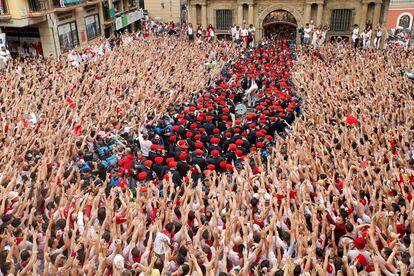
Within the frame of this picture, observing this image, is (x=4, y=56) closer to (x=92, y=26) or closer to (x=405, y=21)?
(x=92, y=26)

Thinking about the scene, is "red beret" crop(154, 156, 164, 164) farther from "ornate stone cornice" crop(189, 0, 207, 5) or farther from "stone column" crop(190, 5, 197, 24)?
"stone column" crop(190, 5, 197, 24)

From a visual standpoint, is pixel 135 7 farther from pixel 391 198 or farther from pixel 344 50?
pixel 391 198

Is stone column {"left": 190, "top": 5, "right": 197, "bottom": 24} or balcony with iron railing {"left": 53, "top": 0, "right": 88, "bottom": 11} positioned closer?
balcony with iron railing {"left": 53, "top": 0, "right": 88, "bottom": 11}

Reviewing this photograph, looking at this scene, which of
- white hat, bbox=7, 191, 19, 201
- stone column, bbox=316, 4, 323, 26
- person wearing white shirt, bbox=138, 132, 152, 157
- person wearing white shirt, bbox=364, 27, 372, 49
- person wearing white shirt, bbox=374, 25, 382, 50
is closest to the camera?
white hat, bbox=7, 191, 19, 201

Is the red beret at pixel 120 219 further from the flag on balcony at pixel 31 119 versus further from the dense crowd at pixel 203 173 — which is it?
the flag on balcony at pixel 31 119

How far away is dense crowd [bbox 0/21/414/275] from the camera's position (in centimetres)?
603

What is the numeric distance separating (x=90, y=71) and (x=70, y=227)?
1138 cm

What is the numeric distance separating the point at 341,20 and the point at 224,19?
818 cm

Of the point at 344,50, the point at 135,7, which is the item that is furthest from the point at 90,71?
the point at 135,7

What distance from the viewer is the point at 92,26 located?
1202 inches

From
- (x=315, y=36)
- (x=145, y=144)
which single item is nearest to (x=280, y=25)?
(x=315, y=36)

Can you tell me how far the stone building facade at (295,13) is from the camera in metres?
27.0

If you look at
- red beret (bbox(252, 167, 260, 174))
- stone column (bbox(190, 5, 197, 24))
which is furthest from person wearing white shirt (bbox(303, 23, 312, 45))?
red beret (bbox(252, 167, 260, 174))

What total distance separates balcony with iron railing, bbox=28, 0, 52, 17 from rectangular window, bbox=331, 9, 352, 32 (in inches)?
724
